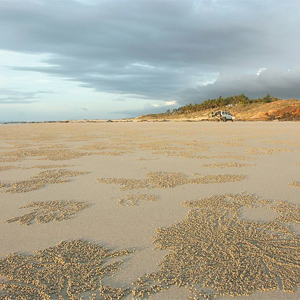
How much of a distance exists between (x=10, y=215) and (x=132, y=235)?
116cm

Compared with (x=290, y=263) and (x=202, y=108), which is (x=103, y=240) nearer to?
(x=290, y=263)

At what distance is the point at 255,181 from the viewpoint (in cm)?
353

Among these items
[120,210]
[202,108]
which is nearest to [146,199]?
[120,210]

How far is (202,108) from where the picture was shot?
56.8 metres

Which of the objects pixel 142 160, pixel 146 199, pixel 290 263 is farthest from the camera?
pixel 142 160

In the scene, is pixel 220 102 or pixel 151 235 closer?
pixel 151 235

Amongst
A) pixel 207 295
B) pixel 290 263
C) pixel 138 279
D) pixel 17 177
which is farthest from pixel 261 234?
pixel 17 177

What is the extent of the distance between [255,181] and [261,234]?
1612 millimetres

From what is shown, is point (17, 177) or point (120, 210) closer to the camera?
point (120, 210)

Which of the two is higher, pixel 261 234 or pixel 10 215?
pixel 10 215

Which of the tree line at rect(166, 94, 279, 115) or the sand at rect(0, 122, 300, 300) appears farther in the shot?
the tree line at rect(166, 94, 279, 115)

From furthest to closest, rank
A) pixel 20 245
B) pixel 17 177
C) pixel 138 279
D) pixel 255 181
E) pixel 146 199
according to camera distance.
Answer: pixel 17 177 < pixel 255 181 < pixel 146 199 < pixel 20 245 < pixel 138 279

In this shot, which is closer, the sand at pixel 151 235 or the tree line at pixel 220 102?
the sand at pixel 151 235

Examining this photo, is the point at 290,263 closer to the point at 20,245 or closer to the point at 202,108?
the point at 20,245
